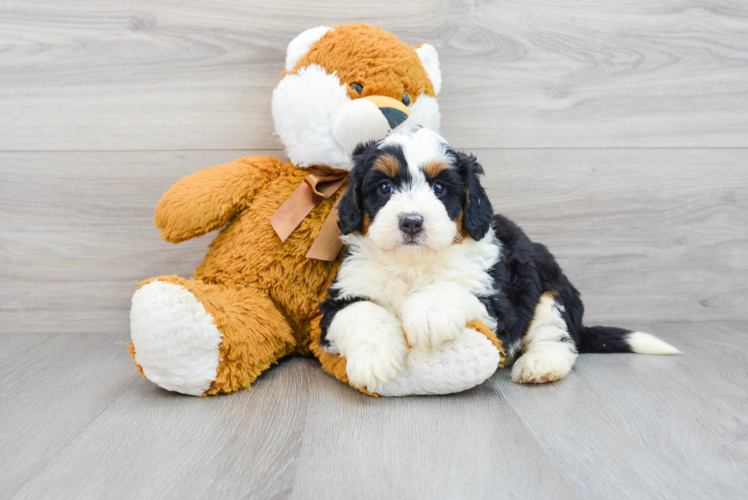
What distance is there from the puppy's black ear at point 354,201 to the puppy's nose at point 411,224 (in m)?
0.16

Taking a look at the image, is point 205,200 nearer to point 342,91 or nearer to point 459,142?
point 342,91

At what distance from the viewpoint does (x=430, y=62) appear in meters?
1.69

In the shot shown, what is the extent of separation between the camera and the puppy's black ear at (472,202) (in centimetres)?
132

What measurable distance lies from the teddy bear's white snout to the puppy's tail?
36.5 inches

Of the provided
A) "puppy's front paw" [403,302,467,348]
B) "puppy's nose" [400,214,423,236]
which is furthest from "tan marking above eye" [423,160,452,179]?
"puppy's front paw" [403,302,467,348]

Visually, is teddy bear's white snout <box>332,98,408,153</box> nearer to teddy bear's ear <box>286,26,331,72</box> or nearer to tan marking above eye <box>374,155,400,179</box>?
tan marking above eye <box>374,155,400,179</box>

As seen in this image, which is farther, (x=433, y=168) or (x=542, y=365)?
(x=542, y=365)

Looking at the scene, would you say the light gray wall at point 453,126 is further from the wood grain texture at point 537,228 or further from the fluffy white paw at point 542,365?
the fluffy white paw at point 542,365

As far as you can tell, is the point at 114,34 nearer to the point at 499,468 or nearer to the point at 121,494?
the point at 121,494

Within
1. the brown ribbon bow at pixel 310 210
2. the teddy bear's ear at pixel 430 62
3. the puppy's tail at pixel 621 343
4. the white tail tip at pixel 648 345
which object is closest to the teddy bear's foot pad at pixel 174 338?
the brown ribbon bow at pixel 310 210

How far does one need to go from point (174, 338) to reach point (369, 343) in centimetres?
47

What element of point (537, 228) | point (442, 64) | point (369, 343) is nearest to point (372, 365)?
point (369, 343)

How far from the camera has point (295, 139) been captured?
5.14ft

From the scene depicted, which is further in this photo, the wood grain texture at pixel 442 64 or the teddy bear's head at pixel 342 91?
the wood grain texture at pixel 442 64
